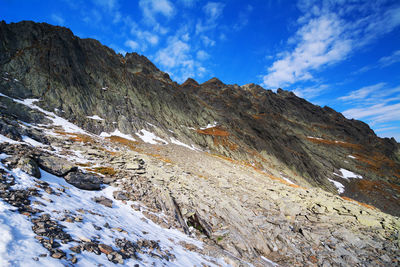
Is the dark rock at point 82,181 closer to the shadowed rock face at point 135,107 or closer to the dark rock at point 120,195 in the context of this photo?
the dark rock at point 120,195

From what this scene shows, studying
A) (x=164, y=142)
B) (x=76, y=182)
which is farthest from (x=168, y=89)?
(x=76, y=182)

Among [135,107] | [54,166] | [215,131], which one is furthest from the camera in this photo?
[215,131]

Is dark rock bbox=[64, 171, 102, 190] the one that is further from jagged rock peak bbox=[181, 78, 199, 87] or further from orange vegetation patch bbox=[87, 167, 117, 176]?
jagged rock peak bbox=[181, 78, 199, 87]

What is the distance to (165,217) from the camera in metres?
13.4

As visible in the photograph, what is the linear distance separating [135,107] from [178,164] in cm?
4225

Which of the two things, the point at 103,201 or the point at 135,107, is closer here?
the point at 103,201

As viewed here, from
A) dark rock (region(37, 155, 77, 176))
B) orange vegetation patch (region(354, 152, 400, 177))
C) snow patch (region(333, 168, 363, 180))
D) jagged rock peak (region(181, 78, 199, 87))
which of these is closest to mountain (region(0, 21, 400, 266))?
dark rock (region(37, 155, 77, 176))

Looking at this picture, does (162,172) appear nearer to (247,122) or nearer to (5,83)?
(5,83)

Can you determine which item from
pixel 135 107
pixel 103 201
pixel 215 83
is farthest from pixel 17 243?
pixel 215 83

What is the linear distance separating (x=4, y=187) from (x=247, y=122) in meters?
92.9

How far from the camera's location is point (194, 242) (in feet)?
39.0

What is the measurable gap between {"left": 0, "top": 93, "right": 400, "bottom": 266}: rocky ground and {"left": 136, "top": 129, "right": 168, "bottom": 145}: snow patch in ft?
91.9

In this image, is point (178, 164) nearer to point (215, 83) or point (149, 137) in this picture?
point (149, 137)

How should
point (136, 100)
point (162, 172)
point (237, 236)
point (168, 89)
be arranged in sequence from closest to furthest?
point (237, 236) → point (162, 172) → point (136, 100) → point (168, 89)
